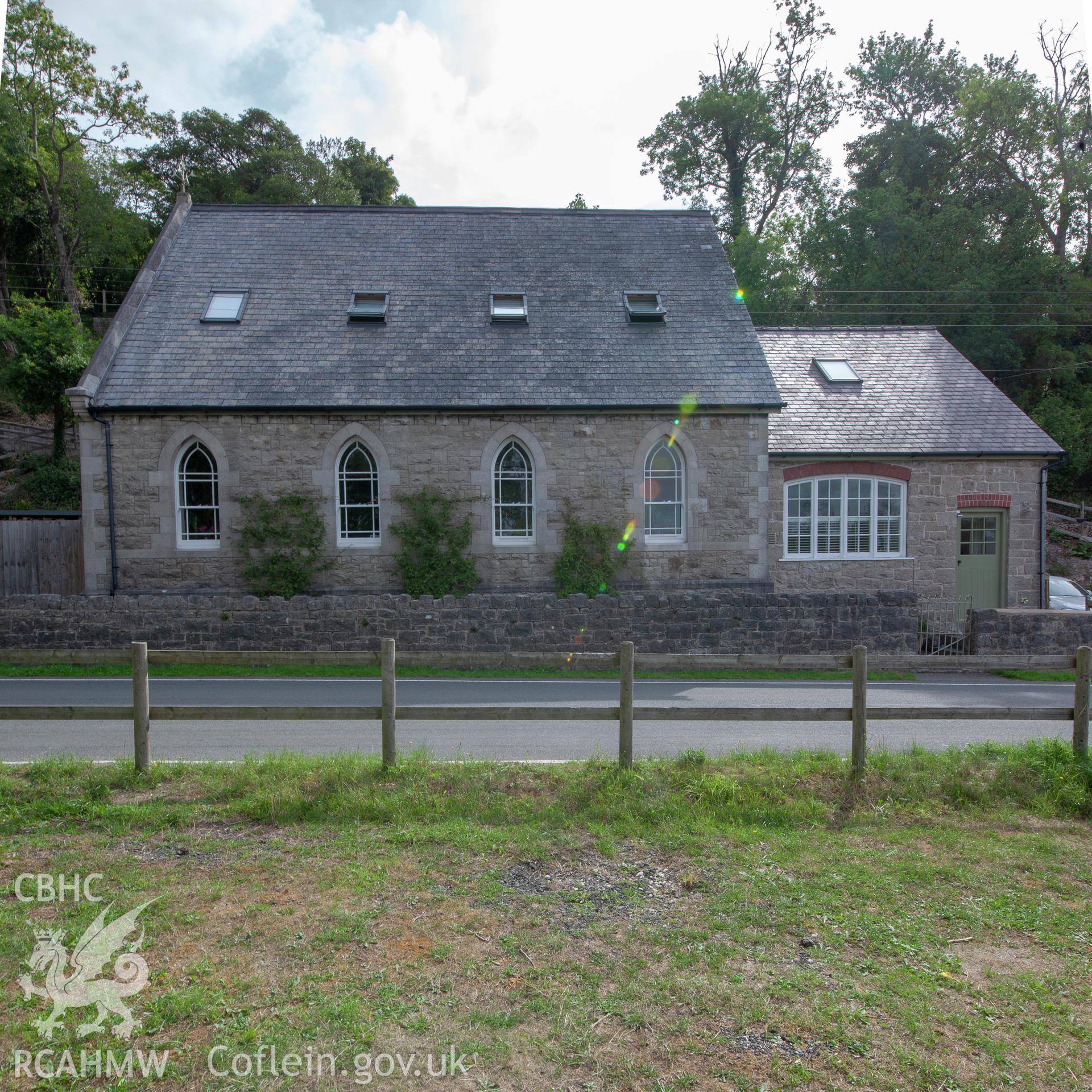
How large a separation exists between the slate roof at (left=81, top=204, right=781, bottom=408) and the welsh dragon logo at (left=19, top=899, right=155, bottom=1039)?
13787mm

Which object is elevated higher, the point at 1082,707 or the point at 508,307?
the point at 508,307

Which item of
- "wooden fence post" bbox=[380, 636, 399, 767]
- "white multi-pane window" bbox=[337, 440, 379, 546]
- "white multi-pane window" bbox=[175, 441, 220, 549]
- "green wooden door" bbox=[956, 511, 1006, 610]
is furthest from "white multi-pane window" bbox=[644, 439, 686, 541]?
"wooden fence post" bbox=[380, 636, 399, 767]

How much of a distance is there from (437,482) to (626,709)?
37.8 feet

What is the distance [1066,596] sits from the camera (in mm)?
19938

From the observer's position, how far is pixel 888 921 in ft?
15.7

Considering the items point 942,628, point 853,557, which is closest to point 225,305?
point 853,557

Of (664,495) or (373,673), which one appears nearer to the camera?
(373,673)

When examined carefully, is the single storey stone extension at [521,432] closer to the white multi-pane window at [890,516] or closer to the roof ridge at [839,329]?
the white multi-pane window at [890,516]

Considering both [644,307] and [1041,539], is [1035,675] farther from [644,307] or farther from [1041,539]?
[644,307]

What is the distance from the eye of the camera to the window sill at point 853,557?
18797 mm

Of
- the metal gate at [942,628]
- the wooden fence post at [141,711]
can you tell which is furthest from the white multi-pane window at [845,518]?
the wooden fence post at [141,711]

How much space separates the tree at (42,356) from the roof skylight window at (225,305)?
372 inches

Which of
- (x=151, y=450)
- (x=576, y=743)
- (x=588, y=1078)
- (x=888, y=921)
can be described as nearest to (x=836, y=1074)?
(x=588, y=1078)

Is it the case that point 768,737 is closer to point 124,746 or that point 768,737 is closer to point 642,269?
point 124,746
